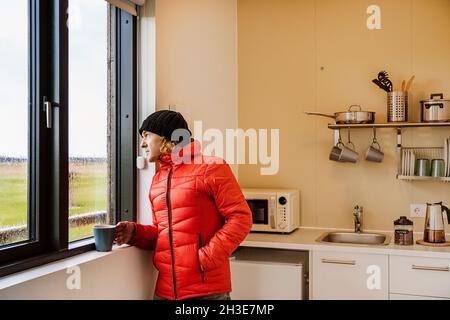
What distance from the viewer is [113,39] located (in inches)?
95.0

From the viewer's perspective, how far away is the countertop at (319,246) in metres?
2.49

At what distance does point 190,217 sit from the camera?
2.02 meters

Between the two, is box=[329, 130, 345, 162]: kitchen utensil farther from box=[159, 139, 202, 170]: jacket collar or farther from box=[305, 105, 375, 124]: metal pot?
box=[159, 139, 202, 170]: jacket collar

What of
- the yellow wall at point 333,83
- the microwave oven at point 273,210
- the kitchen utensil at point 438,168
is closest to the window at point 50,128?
the microwave oven at point 273,210

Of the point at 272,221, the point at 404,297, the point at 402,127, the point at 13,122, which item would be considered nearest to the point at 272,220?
the point at 272,221

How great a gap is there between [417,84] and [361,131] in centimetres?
44

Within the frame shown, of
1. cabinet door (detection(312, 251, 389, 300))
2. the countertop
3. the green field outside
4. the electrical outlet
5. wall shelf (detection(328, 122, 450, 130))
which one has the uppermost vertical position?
wall shelf (detection(328, 122, 450, 130))

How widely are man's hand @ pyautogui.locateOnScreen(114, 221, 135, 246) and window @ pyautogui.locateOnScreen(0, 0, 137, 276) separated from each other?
0.38 ft

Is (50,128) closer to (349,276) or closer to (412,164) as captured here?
(349,276)

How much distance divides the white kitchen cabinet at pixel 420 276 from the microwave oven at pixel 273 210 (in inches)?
27.2

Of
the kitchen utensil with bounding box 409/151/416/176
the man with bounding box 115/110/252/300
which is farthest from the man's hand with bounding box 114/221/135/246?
the kitchen utensil with bounding box 409/151/416/176

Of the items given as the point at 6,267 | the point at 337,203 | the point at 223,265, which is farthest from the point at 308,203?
the point at 6,267

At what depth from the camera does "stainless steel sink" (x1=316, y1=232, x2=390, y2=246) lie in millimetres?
2975

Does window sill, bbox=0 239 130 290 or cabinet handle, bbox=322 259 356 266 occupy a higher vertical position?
window sill, bbox=0 239 130 290
